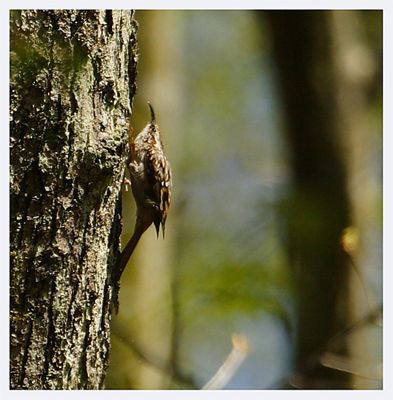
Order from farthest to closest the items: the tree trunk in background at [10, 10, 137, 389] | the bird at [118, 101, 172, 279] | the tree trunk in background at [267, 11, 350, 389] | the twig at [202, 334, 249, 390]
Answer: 1. the tree trunk in background at [267, 11, 350, 389]
2. the bird at [118, 101, 172, 279]
3. the twig at [202, 334, 249, 390]
4. the tree trunk in background at [10, 10, 137, 389]

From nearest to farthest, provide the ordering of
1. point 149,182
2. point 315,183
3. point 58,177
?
point 58,177 < point 149,182 < point 315,183

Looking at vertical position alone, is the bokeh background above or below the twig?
above

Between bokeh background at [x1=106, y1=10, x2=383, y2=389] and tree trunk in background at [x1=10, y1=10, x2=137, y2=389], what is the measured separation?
538 mm

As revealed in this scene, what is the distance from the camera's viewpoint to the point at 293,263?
2355 millimetres

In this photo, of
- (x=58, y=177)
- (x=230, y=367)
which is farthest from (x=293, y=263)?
(x=58, y=177)

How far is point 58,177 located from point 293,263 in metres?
1.24

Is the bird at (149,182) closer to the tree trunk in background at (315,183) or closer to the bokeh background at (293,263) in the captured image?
the bokeh background at (293,263)

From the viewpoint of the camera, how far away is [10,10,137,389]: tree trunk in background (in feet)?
4.32

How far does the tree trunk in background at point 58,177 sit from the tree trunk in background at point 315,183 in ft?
3.42

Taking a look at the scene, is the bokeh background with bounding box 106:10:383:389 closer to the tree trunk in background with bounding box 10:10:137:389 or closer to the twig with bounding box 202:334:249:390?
the twig with bounding box 202:334:249:390

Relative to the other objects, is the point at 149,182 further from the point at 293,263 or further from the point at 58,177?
the point at 58,177

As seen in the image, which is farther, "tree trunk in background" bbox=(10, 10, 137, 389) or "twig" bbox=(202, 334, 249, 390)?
"twig" bbox=(202, 334, 249, 390)

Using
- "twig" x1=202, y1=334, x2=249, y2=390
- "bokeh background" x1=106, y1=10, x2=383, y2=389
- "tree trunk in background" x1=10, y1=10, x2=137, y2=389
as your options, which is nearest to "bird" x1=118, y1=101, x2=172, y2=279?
"bokeh background" x1=106, y1=10, x2=383, y2=389

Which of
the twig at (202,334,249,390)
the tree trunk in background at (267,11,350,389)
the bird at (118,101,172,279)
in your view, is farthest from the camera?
the tree trunk in background at (267,11,350,389)
